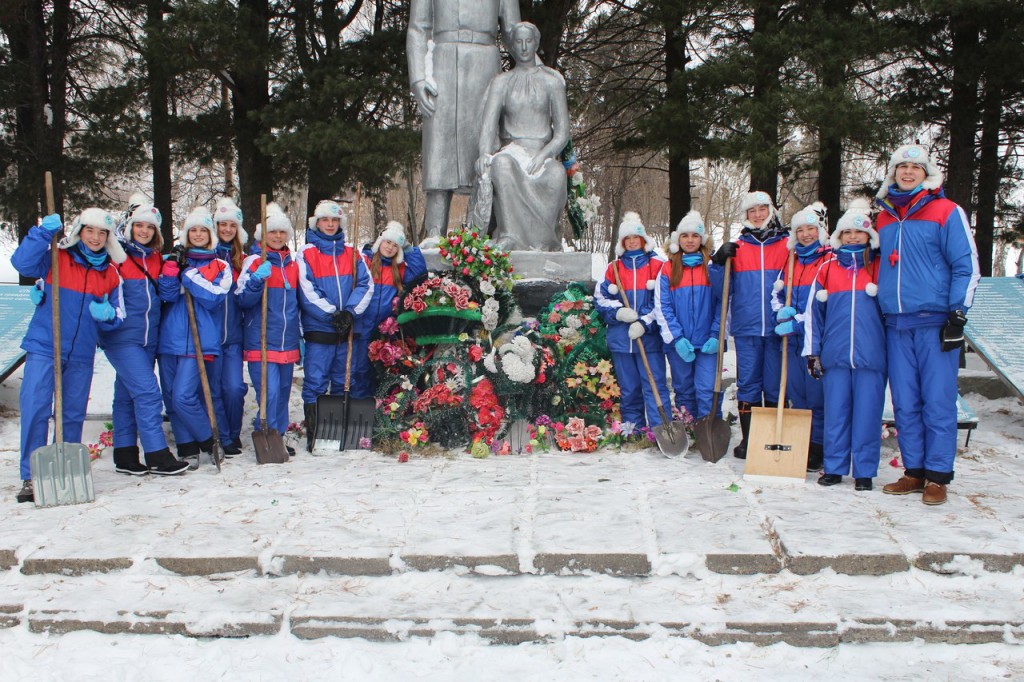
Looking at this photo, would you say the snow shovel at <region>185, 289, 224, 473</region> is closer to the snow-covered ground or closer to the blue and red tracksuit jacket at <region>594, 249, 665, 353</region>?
the snow-covered ground

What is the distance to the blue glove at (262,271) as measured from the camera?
5.29 m

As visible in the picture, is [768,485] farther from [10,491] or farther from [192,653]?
[10,491]

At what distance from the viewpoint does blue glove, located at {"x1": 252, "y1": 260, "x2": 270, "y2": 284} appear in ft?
17.3

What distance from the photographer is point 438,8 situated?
6785mm

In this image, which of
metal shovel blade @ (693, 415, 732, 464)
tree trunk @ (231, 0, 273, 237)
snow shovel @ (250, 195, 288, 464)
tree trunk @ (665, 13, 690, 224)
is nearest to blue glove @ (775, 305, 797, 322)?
metal shovel blade @ (693, 415, 732, 464)

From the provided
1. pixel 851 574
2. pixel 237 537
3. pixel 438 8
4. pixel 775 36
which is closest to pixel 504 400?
pixel 237 537

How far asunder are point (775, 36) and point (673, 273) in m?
5.95

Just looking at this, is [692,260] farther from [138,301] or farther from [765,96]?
[765,96]

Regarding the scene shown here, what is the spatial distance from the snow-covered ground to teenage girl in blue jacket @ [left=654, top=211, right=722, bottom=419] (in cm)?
99

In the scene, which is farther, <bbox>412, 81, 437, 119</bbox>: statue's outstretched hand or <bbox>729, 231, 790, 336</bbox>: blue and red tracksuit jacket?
<bbox>412, 81, 437, 119</bbox>: statue's outstretched hand

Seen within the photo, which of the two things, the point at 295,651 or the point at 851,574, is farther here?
the point at 851,574

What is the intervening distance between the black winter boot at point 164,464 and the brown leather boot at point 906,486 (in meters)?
4.13

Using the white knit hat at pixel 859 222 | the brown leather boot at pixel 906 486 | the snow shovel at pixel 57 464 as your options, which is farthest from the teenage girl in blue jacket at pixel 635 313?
the snow shovel at pixel 57 464

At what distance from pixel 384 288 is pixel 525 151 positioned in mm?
1733
